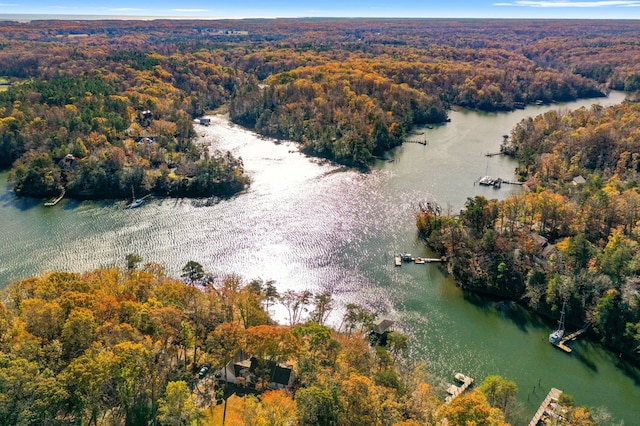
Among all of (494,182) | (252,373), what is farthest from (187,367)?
(494,182)

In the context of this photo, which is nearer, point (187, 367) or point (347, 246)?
point (187, 367)

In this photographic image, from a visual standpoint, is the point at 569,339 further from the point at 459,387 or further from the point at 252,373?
the point at 252,373

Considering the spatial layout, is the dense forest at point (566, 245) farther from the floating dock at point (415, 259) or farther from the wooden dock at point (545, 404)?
the wooden dock at point (545, 404)

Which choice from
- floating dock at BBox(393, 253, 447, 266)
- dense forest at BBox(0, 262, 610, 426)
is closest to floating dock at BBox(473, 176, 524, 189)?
A: floating dock at BBox(393, 253, 447, 266)

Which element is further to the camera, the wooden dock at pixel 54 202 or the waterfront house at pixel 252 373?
the wooden dock at pixel 54 202

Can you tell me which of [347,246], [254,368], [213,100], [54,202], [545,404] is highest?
[213,100]

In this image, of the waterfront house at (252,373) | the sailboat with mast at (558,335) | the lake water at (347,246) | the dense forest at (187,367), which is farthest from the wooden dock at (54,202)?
the sailboat with mast at (558,335)

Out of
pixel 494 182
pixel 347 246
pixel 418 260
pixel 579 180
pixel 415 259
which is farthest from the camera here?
pixel 494 182
